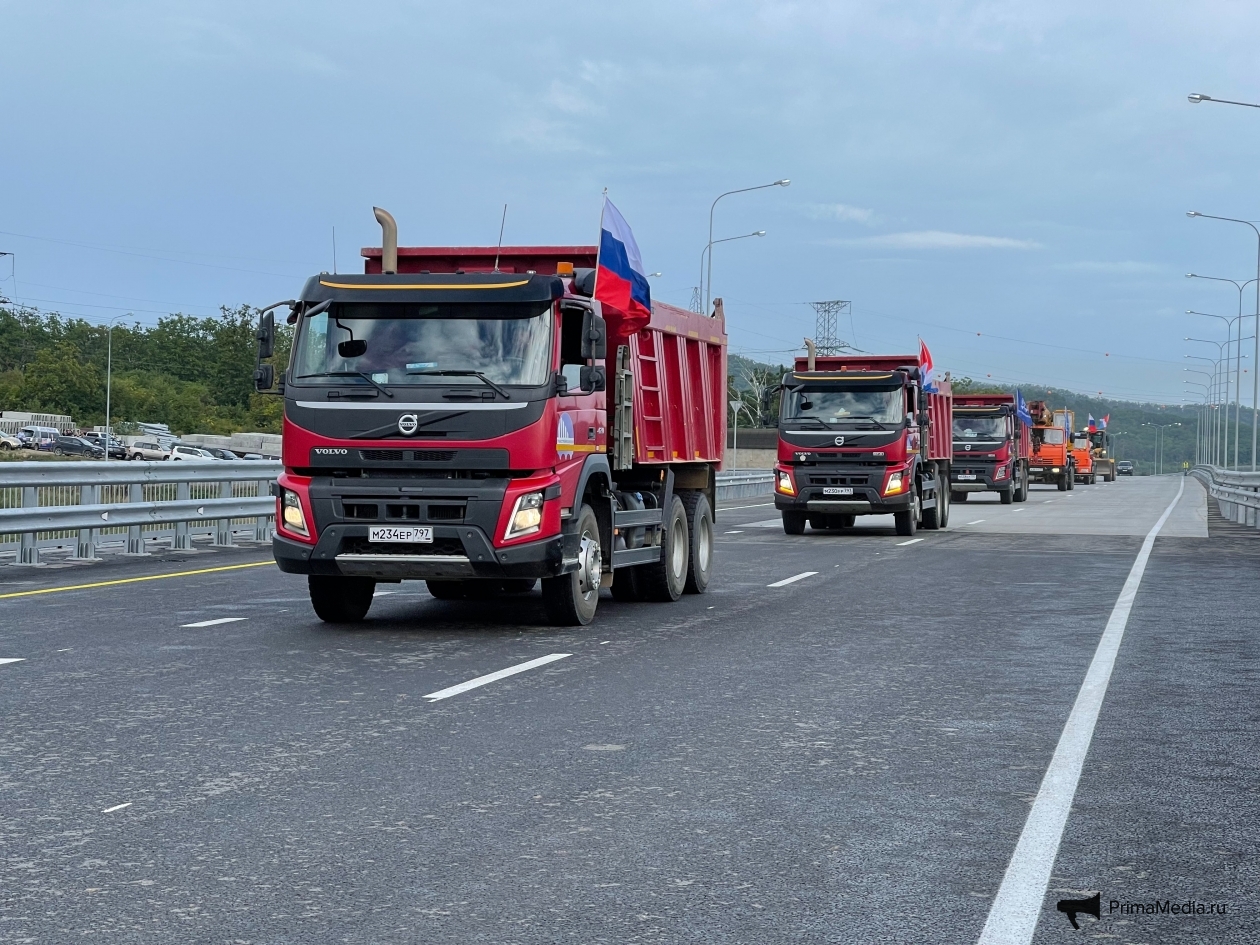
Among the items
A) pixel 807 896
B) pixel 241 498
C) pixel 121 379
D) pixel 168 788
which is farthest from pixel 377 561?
pixel 121 379

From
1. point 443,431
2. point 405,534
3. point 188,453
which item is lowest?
point 405,534

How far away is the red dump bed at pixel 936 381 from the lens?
2647 centimetres

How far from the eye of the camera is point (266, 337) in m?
11.4

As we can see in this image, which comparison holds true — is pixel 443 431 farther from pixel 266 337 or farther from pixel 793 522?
pixel 793 522

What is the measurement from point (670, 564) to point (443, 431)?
3786 millimetres

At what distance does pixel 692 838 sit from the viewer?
5.53 m

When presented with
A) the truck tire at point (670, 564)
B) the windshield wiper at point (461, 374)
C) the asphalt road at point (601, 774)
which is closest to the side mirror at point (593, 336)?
the windshield wiper at point (461, 374)

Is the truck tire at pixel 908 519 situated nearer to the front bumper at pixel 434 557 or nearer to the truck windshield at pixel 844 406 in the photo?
the truck windshield at pixel 844 406

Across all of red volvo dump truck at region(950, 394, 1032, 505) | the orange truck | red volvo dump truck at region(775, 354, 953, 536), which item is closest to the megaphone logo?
red volvo dump truck at region(775, 354, 953, 536)

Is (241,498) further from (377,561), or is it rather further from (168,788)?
(168,788)

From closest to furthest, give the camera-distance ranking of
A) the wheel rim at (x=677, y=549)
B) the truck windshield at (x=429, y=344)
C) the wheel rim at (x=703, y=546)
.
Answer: the truck windshield at (x=429, y=344) → the wheel rim at (x=677, y=549) → the wheel rim at (x=703, y=546)

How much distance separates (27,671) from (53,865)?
4.44 m

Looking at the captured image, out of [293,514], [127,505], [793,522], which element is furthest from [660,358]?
[793,522]

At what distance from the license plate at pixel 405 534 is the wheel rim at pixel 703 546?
4.65 metres
